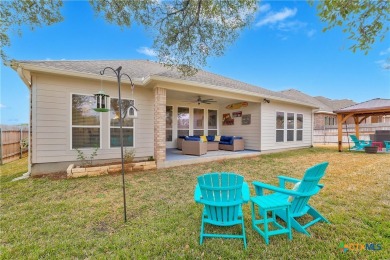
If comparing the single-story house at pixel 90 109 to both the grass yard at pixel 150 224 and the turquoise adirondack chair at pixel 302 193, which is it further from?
the turquoise adirondack chair at pixel 302 193

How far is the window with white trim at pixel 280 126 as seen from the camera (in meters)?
10.6

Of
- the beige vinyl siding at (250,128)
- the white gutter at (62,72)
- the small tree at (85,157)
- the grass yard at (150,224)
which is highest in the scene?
the white gutter at (62,72)

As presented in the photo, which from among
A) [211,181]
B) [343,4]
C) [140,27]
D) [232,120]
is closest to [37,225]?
[211,181]

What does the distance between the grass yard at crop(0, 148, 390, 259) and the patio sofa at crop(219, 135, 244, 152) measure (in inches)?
188

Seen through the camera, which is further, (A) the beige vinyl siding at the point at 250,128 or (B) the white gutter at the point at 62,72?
(A) the beige vinyl siding at the point at 250,128

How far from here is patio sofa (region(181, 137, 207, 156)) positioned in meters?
8.16

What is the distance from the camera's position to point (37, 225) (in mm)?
2877

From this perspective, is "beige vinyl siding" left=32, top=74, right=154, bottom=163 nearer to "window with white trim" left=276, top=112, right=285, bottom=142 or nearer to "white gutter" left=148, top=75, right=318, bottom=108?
"white gutter" left=148, top=75, right=318, bottom=108

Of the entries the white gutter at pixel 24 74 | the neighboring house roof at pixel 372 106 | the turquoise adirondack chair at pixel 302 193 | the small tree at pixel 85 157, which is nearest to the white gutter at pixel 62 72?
the white gutter at pixel 24 74

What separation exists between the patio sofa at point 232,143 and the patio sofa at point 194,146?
208 centimetres

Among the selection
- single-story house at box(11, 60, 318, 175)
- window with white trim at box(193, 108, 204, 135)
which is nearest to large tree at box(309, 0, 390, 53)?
single-story house at box(11, 60, 318, 175)

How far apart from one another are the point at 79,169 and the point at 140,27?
15.5 feet

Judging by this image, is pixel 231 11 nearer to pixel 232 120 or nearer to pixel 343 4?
pixel 343 4

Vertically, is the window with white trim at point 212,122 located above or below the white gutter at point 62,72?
below
